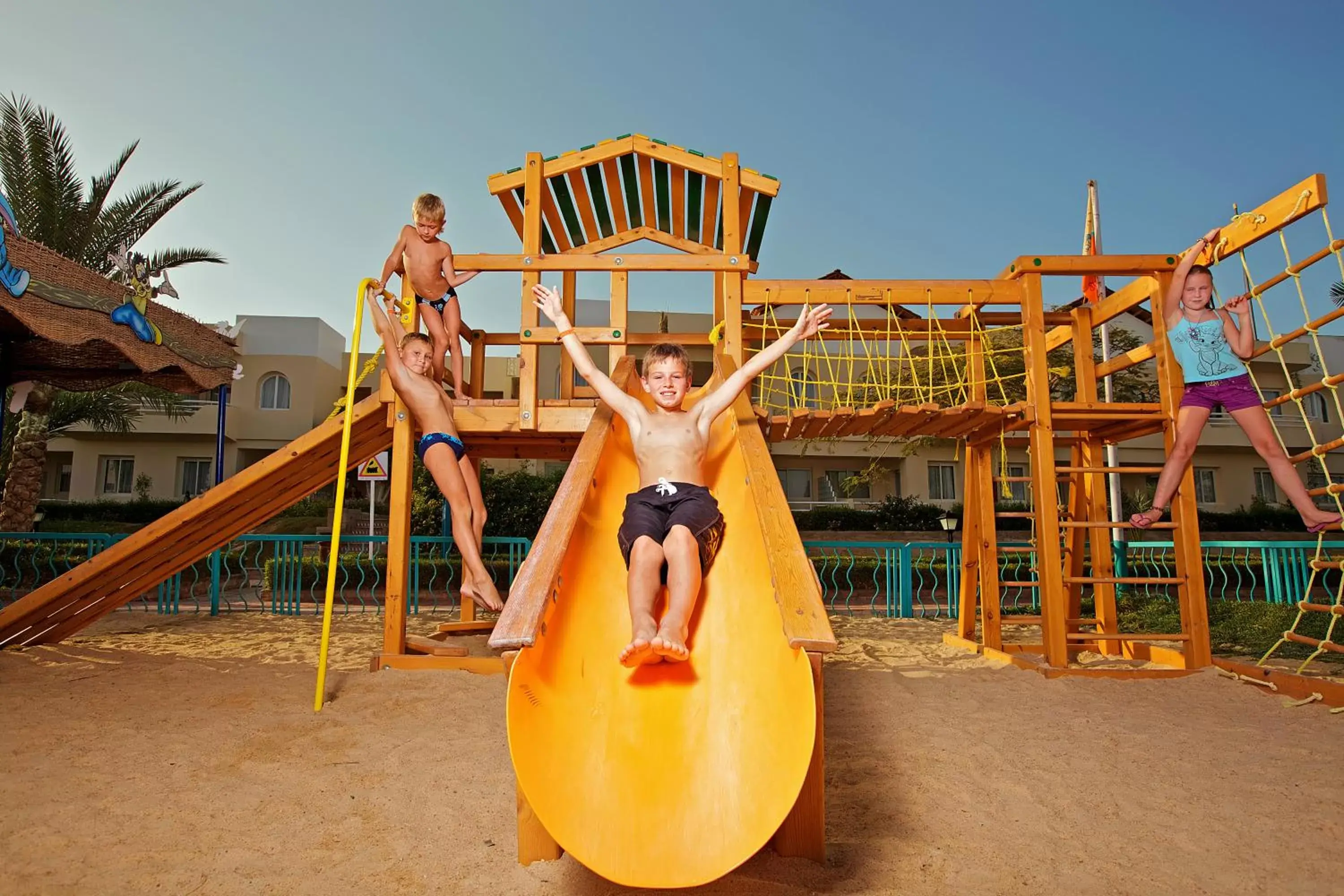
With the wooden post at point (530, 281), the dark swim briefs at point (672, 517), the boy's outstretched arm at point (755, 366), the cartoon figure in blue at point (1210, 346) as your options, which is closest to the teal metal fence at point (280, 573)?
the wooden post at point (530, 281)

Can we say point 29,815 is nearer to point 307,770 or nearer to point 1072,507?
point 307,770

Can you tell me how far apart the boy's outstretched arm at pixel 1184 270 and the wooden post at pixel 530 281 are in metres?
4.61

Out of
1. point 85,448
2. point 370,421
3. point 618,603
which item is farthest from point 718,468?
point 85,448

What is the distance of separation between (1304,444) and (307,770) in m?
33.4

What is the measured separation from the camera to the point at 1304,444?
26.6 metres

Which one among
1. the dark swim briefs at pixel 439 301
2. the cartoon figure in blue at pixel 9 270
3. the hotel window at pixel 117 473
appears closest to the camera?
the cartoon figure in blue at pixel 9 270

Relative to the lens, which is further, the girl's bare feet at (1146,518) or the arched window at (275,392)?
the arched window at (275,392)

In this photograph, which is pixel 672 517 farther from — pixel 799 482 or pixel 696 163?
pixel 799 482

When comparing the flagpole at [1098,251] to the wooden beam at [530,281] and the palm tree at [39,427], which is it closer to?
the wooden beam at [530,281]

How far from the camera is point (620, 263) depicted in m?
5.82

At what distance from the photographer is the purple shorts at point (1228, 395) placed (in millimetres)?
5004

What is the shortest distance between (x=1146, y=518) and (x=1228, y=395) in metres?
0.97

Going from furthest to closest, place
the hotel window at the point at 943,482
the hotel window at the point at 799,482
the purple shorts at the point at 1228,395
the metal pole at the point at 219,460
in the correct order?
the hotel window at the point at 943,482
the hotel window at the point at 799,482
the metal pole at the point at 219,460
the purple shorts at the point at 1228,395

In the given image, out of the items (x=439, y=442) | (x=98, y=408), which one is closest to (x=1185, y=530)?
(x=439, y=442)
